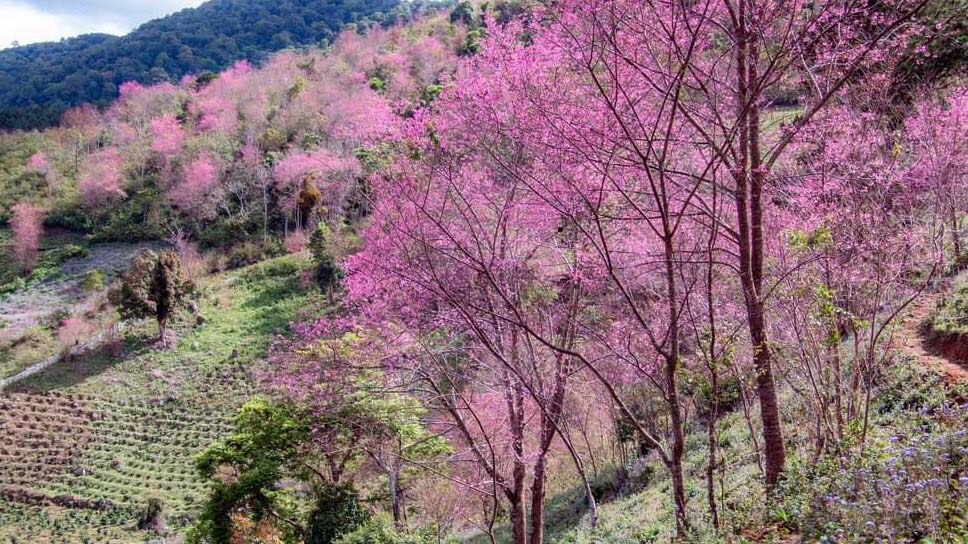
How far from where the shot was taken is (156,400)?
20.0 m

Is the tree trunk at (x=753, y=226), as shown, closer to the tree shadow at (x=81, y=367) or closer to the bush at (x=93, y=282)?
the tree shadow at (x=81, y=367)

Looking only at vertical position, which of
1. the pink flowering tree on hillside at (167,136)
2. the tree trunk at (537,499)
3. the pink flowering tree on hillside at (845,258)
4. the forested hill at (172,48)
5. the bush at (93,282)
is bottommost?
the tree trunk at (537,499)

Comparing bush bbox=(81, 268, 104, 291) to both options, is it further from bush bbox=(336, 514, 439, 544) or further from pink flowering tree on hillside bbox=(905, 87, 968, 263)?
pink flowering tree on hillside bbox=(905, 87, 968, 263)

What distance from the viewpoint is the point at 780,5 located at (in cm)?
305

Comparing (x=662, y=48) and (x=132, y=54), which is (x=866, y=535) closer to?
(x=662, y=48)

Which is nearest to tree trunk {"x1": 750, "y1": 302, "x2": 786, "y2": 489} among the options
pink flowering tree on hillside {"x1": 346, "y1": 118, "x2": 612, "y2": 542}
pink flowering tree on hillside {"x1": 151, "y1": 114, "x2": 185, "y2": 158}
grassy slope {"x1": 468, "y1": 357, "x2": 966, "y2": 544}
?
grassy slope {"x1": 468, "y1": 357, "x2": 966, "y2": 544}

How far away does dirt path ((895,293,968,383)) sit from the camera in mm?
6066

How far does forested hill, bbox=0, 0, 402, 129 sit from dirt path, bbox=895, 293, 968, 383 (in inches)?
2345

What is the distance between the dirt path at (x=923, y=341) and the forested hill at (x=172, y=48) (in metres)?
59.6

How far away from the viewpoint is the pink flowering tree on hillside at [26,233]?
1190 inches

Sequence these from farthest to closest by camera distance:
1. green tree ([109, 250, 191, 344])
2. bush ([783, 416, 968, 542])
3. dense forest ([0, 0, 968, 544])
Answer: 1. green tree ([109, 250, 191, 344])
2. dense forest ([0, 0, 968, 544])
3. bush ([783, 416, 968, 542])

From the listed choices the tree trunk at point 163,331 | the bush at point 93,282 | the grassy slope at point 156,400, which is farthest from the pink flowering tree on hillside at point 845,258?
the bush at point 93,282

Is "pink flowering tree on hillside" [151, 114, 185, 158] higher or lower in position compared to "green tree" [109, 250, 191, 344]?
higher

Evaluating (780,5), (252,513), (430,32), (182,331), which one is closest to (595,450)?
(252,513)
